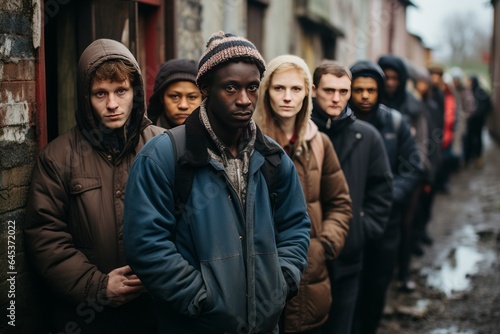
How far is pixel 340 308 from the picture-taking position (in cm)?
424

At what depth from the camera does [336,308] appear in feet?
13.9

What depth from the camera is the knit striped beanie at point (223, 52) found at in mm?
2705

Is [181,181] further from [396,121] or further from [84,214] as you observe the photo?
[396,121]

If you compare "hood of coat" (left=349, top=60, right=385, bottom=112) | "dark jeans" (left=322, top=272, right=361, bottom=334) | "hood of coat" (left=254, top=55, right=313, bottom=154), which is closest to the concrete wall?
"hood of coat" (left=349, top=60, right=385, bottom=112)

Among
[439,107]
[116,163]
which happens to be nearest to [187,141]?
[116,163]

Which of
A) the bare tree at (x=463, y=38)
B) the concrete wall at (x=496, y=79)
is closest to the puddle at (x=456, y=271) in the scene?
the concrete wall at (x=496, y=79)

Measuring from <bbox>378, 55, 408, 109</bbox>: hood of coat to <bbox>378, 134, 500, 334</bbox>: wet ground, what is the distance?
1966mm

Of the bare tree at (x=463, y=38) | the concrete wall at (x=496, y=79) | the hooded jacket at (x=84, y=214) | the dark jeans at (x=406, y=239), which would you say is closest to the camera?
the hooded jacket at (x=84, y=214)

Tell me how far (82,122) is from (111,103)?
0.17 m

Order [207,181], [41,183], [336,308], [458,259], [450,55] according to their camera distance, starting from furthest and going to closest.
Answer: [450,55], [458,259], [336,308], [41,183], [207,181]

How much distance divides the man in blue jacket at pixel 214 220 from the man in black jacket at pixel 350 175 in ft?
Answer: 4.82

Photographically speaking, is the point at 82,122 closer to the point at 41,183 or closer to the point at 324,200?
the point at 41,183

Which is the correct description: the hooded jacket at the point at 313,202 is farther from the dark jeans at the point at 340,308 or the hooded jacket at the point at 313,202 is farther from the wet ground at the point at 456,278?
the wet ground at the point at 456,278

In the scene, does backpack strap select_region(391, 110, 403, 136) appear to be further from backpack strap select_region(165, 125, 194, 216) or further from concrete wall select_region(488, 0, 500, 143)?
concrete wall select_region(488, 0, 500, 143)
